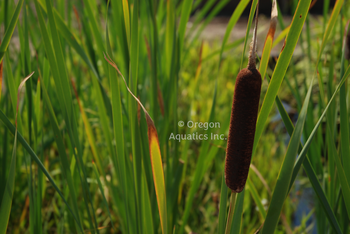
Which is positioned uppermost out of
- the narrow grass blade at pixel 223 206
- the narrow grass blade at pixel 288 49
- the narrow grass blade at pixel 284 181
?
the narrow grass blade at pixel 288 49

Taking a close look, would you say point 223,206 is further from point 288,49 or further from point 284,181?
point 288,49

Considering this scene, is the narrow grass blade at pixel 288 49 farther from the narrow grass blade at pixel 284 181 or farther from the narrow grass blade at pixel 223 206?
the narrow grass blade at pixel 223 206

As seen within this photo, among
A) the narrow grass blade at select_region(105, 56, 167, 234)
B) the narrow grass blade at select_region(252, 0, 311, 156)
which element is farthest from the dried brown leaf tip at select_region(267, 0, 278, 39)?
the narrow grass blade at select_region(105, 56, 167, 234)

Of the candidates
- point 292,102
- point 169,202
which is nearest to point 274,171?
point 169,202

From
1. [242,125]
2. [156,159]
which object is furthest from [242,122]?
[156,159]

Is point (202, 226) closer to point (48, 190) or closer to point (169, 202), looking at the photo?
point (169, 202)

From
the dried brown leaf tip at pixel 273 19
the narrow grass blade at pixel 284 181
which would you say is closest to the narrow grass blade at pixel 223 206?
the narrow grass blade at pixel 284 181

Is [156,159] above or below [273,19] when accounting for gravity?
below

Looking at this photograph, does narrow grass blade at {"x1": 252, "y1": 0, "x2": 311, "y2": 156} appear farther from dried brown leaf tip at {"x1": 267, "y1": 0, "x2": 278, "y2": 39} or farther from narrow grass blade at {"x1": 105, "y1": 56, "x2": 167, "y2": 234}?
narrow grass blade at {"x1": 105, "y1": 56, "x2": 167, "y2": 234}
